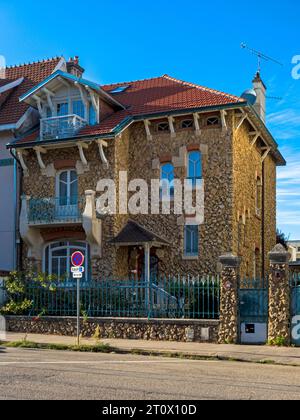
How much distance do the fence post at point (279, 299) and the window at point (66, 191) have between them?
31.2ft

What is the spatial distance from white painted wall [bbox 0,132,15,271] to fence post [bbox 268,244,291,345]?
39.5 ft

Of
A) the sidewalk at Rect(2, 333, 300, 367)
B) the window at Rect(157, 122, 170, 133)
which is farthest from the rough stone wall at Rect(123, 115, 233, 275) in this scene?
the sidewalk at Rect(2, 333, 300, 367)

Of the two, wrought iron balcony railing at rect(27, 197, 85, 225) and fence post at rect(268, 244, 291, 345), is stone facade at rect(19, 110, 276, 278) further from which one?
fence post at rect(268, 244, 291, 345)

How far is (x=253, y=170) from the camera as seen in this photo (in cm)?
2616

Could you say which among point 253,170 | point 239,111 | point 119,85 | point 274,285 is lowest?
point 274,285

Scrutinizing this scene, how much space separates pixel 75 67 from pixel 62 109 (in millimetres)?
4276

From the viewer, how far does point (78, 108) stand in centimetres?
2528

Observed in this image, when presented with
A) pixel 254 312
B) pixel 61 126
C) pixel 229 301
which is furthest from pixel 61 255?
pixel 254 312

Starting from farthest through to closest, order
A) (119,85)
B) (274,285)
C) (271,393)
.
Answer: (119,85) < (274,285) < (271,393)

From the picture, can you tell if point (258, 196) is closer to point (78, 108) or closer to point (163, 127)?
point (163, 127)

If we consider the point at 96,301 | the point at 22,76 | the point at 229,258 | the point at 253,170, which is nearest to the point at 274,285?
the point at 229,258
